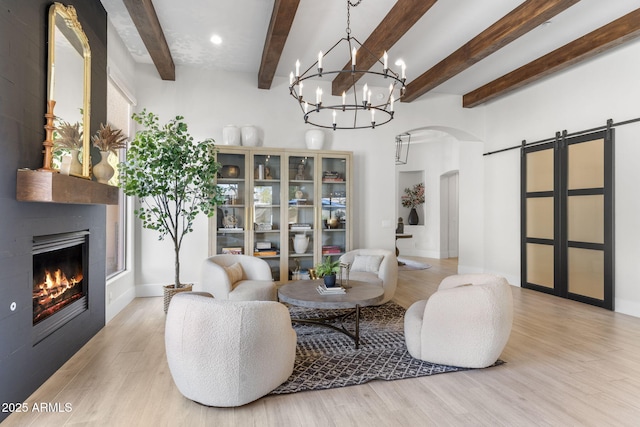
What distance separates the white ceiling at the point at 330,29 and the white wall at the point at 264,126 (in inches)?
12.0

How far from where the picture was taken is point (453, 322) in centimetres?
271

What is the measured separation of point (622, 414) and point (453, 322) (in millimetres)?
1050

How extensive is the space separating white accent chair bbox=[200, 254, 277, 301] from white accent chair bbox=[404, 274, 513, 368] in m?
1.72

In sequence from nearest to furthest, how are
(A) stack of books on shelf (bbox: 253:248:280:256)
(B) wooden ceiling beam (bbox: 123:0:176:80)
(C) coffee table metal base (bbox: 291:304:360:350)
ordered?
(C) coffee table metal base (bbox: 291:304:360:350)
(B) wooden ceiling beam (bbox: 123:0:176:80)
(A) stack of books on shelf (bbox: 253:248:280:256)

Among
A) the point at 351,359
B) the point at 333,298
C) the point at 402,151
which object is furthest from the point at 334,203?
the point at 402,151

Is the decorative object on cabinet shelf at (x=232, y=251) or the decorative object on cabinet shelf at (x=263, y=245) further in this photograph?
the decorative object on cabinet shelf at (x=263, y=245)

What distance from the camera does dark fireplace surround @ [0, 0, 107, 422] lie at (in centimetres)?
212

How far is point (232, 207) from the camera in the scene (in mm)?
5090

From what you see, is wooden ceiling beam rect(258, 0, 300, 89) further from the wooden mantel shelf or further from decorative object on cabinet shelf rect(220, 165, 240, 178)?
the wooden mantel shelf

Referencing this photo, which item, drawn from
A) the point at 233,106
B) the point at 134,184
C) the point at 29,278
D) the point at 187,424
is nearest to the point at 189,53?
the point at 233,106

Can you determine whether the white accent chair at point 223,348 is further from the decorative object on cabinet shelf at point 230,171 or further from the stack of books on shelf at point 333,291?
the decorative object on cabinet shelf at point 230,171

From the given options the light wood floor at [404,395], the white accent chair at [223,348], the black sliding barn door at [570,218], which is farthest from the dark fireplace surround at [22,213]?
the black sliding barn door at [570,218]

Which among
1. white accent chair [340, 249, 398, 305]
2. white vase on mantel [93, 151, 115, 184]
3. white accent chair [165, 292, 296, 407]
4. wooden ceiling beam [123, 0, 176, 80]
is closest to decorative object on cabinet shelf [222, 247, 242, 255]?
white accent chair [340, 249, 398, 305]

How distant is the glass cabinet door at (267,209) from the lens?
16.9ft
